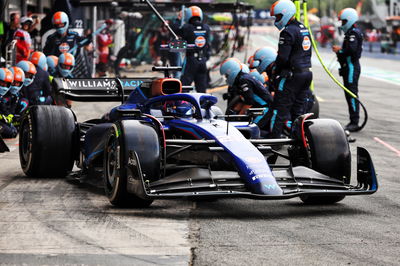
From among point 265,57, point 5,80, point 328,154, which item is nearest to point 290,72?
point 265,57

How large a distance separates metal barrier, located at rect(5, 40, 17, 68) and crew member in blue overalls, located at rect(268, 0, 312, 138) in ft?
20.5

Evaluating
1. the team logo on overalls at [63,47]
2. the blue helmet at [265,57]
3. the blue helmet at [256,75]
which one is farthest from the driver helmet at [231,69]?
the team logo on overalls at [63,47]

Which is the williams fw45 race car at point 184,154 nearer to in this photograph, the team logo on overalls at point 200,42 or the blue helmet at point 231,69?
the blue helmet at point 231,69

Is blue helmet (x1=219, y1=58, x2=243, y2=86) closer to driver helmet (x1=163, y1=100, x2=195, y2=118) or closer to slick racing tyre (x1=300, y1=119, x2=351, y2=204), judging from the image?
driver helmet (x1=163, y1=100, x2=195, y2=118)

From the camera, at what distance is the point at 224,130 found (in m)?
8.30

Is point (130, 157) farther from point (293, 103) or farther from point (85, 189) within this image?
point (293, 103)

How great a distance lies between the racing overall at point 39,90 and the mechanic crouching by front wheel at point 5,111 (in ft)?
3.83

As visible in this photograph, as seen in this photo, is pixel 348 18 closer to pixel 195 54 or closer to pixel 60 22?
pixel 195 54

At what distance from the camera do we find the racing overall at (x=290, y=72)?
1268 cm

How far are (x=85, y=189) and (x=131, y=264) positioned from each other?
128 inches

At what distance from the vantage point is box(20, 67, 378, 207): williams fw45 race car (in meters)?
7.68

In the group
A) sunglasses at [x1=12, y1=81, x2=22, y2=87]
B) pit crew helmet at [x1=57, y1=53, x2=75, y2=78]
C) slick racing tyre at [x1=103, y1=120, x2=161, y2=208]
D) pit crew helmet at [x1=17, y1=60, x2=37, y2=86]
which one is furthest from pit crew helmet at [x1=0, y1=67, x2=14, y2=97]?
slick racing tyre at [x1=103, y1=120, x2=161, y2=208]

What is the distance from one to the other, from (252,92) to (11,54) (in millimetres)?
6523

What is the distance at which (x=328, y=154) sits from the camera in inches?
329
